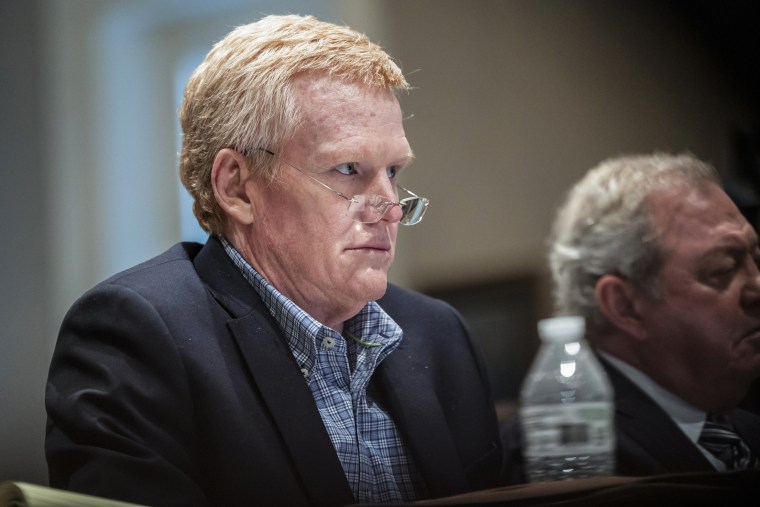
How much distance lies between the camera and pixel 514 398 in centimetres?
148

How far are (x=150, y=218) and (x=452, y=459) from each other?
0.75m

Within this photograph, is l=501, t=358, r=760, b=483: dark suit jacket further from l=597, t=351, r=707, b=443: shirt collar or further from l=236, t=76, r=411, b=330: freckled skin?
l=236, t=76, r=411, b=330: freckled skin

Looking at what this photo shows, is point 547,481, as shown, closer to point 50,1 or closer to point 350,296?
point 350,296

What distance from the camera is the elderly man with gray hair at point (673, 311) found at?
142 cm

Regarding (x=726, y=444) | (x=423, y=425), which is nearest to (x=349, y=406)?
(x=423, y=425)

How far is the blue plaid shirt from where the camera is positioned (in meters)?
1.35

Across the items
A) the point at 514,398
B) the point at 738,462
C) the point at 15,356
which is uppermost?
the point at 15,356

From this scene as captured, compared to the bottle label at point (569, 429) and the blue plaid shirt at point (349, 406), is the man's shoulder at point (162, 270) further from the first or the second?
the bottle label at point (569, 429)

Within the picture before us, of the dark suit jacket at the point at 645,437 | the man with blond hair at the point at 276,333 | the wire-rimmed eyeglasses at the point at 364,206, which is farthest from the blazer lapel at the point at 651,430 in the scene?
the wire-rimmed eyeglasses at the point at 364,206

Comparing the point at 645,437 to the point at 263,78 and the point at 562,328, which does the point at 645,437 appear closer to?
the point at 562,328

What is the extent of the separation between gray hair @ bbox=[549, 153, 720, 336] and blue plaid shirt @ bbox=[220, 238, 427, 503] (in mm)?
401

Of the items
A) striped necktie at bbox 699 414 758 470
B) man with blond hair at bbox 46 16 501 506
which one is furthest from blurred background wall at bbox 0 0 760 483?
striped necktie at bbox 699 414 758 470

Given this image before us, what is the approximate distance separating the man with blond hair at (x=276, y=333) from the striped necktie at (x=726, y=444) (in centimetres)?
37

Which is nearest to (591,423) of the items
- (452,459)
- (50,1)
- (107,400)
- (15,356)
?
(452,459)
